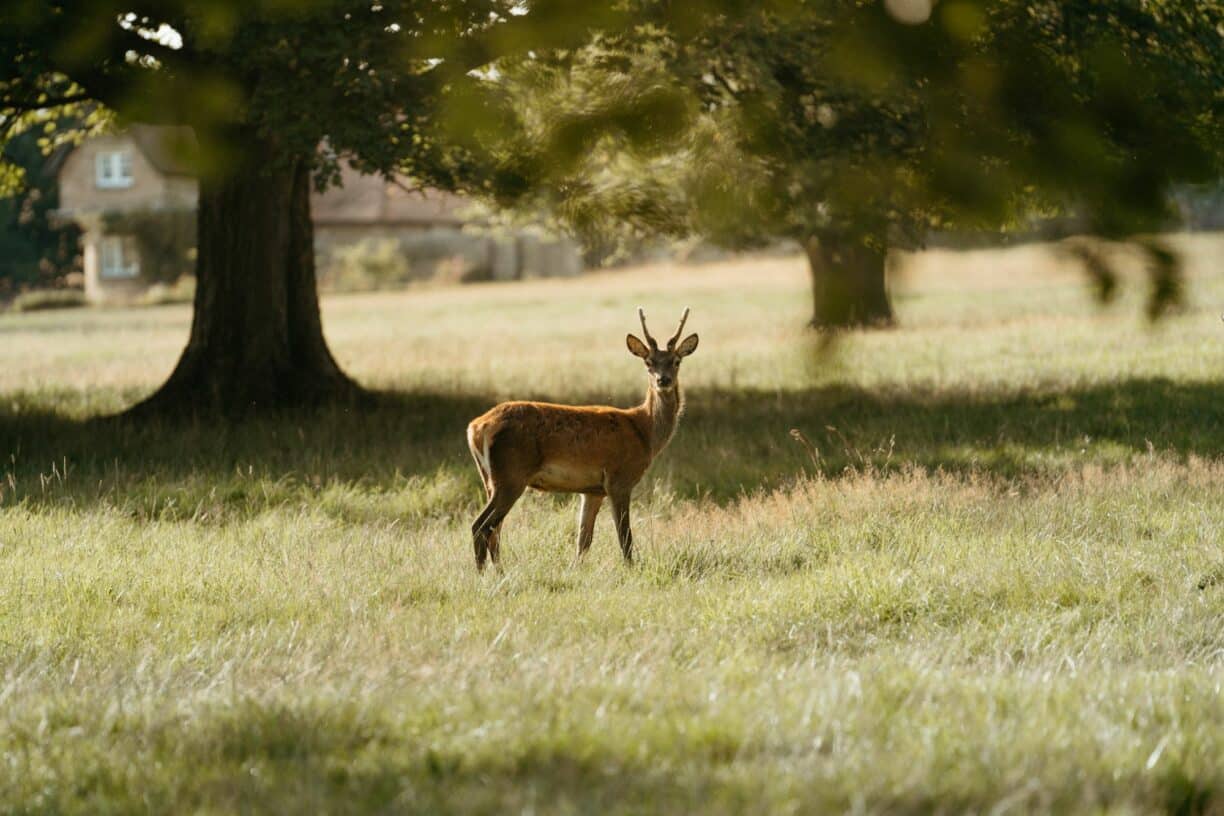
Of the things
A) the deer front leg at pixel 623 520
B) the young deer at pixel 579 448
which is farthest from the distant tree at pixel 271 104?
the deer front leg at pixel 623 520

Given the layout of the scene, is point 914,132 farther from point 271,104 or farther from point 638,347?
point 271,104

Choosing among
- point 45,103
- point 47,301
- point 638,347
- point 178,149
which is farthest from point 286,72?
point 47,301

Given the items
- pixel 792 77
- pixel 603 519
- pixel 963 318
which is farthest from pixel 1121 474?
pixel 963 318

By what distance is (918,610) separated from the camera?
762 centimetres

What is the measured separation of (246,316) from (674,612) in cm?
1150

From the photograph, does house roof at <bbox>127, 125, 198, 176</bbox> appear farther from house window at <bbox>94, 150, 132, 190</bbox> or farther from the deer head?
house window at <bbox>94, 150, 132, 190</bbox>

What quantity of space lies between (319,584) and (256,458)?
236 inches

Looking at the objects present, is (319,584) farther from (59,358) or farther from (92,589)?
(59,358)

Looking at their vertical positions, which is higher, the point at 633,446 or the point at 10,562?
the point at 633,446

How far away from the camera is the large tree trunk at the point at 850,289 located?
2947 millimetres

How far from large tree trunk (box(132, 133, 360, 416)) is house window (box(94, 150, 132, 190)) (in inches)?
1886

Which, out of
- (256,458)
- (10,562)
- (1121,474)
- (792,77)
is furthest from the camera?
(256,458)

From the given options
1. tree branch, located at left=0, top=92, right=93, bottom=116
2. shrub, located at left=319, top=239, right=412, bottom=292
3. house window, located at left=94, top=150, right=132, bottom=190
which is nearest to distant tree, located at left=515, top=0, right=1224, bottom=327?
tree branch, located at left=0, top=92, right=93, bottom=116

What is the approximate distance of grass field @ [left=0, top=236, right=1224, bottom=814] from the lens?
464cm
